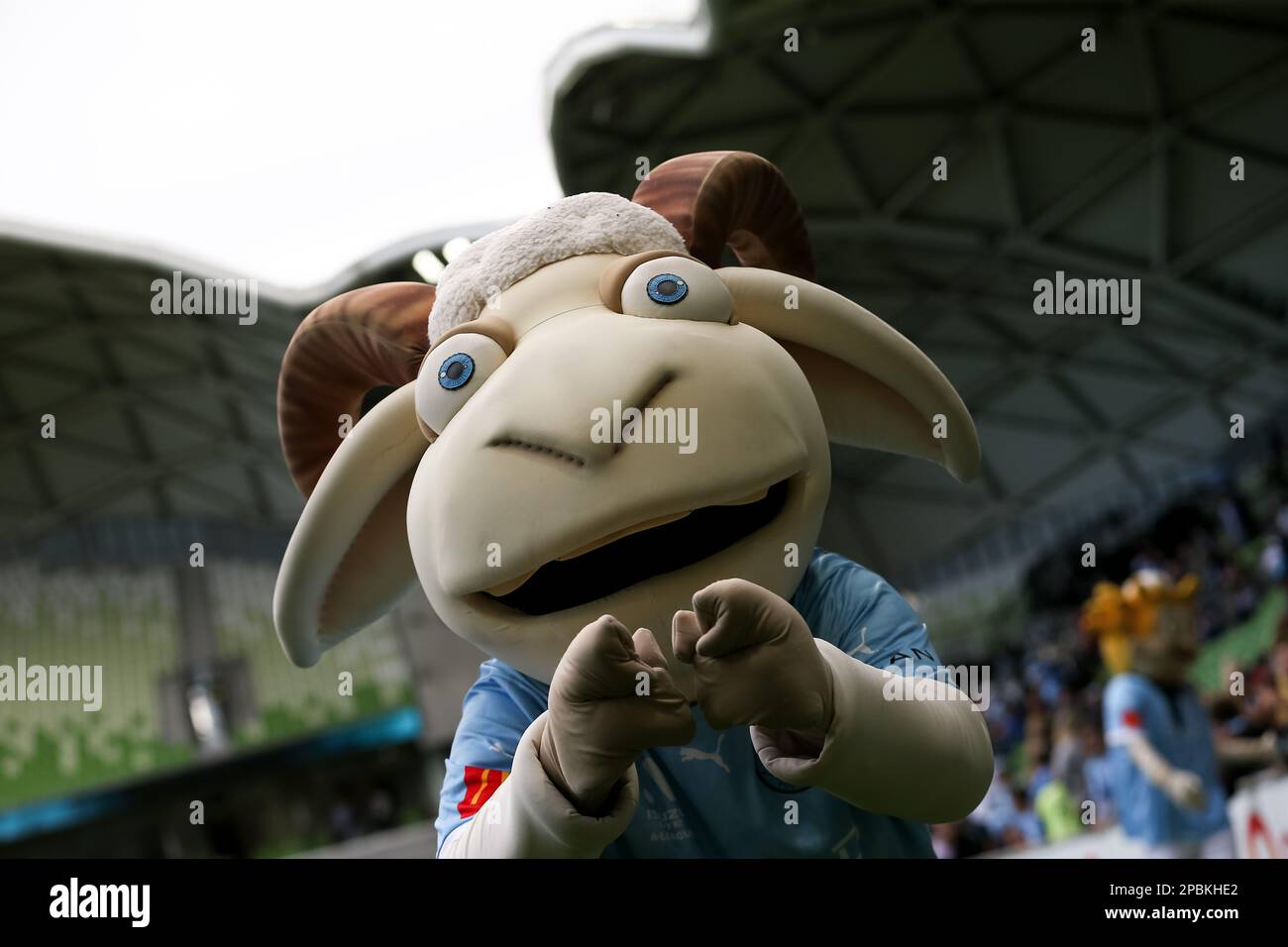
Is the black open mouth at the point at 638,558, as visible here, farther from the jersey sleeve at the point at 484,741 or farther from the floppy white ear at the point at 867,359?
the floppy white ear at the point at 867,359

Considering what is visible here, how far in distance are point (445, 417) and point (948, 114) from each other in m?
9.02

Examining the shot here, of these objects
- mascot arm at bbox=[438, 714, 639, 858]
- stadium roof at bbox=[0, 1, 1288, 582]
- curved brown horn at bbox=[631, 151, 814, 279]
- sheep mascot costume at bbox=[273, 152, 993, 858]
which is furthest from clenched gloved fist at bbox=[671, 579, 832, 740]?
stadium roof at bbox=[0, 1, 1288, 582]

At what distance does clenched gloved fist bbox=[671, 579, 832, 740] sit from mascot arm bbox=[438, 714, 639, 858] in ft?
0.66

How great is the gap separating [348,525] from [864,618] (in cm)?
93

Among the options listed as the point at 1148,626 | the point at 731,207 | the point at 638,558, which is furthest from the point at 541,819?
the point at 1148,626

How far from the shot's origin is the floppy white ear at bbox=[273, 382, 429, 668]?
83.2 inches

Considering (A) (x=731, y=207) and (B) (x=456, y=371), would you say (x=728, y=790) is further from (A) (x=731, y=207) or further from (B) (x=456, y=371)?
(A) (x=731, y=207)

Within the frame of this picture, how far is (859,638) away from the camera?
1.97 metres

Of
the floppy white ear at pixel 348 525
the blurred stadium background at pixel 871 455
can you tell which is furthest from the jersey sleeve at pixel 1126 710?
the floppy white ear at pixel 348 525

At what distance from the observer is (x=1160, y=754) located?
15.4 feet

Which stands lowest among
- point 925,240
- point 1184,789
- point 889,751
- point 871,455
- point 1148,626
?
point 1184,789

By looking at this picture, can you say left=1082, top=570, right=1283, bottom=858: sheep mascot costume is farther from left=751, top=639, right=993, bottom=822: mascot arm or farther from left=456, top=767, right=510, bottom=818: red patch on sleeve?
left=456, top=767, right=510, bottom=818: red patch on sleeve

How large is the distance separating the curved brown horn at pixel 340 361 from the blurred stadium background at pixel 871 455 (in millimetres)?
5048
